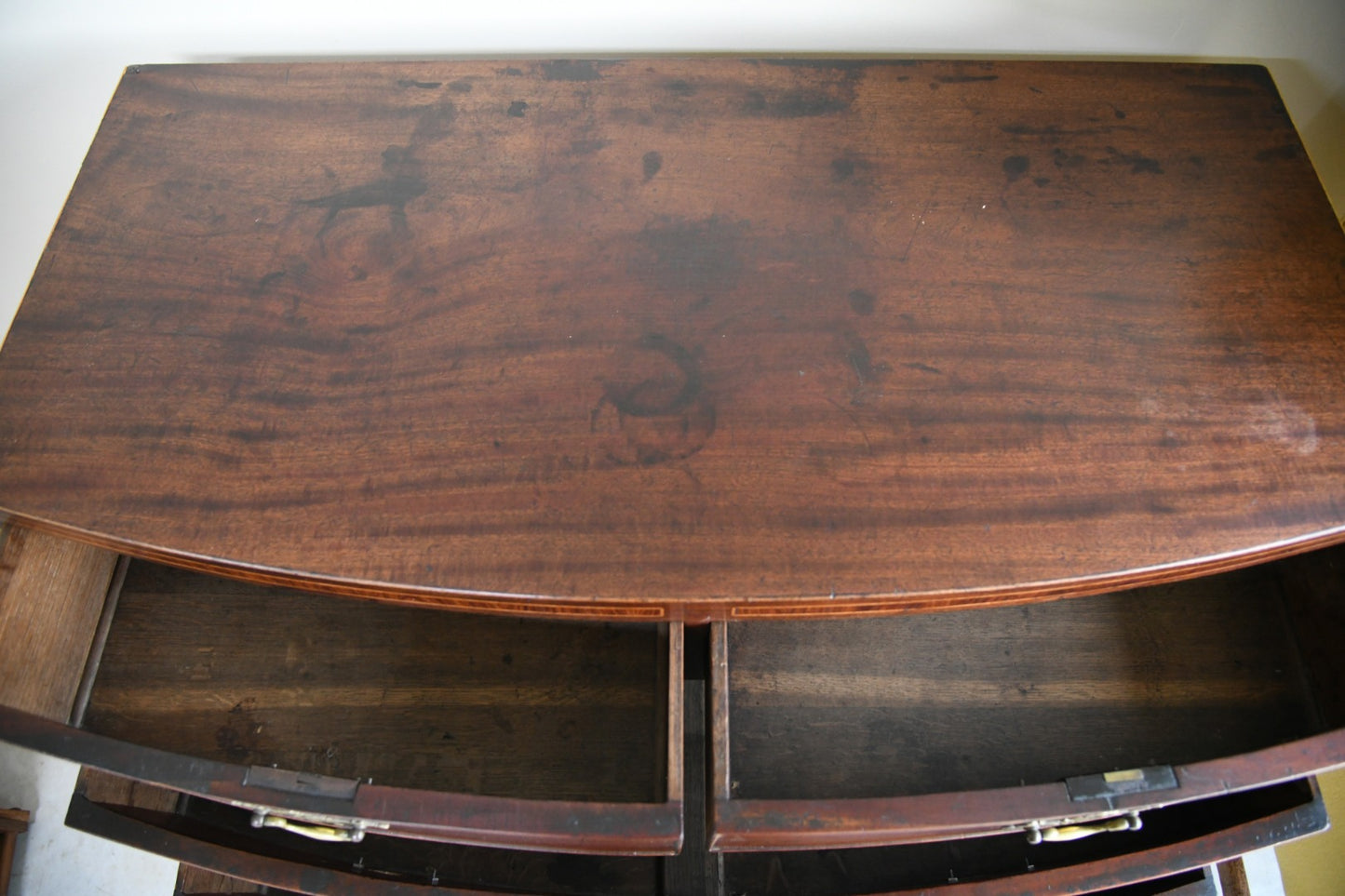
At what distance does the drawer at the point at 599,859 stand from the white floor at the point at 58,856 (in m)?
0.44

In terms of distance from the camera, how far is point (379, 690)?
84 centimetres

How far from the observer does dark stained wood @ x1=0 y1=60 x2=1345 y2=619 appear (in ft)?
2.04

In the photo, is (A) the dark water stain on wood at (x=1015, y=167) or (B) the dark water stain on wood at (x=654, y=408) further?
(A) the dark water stain on wood at (x=1015, y=167)

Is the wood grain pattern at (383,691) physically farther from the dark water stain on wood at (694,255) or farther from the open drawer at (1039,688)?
the dark water stain on wood at (694,255)

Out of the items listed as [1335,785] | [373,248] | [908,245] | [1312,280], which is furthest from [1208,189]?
[1335,785]

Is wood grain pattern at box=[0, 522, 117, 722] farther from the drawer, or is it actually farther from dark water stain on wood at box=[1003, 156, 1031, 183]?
dark water stain on wood at box=[1003, 156, 1031, 183]

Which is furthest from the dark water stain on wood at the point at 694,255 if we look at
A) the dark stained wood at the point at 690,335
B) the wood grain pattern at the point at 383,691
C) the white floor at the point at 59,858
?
the white floor at the point at 59,858

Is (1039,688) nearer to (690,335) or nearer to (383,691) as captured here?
(690,335)

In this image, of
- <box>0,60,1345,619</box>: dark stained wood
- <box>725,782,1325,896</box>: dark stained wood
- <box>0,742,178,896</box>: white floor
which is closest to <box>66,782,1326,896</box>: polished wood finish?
<box>725,782,1325,896</box>: dark stained wood

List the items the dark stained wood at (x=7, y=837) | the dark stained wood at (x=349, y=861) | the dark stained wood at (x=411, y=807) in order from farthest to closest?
1. the dark stained wood at (x=7, y=837)
2. the dark stained wood at (x=349, y=861)
3. the dark stained wood at (x=411, y=807)

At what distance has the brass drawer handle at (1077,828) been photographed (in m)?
0.69

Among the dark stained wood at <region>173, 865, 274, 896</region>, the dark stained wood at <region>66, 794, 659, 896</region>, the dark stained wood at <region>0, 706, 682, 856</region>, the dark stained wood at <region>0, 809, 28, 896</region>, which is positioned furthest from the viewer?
the dark stained wood at <region>0, 809, 28, 896</region>

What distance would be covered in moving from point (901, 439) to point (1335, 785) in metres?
0.96

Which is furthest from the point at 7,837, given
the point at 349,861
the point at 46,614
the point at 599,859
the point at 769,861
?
the point at 769,861
